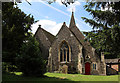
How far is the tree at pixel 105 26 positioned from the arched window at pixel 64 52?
38.8 ft

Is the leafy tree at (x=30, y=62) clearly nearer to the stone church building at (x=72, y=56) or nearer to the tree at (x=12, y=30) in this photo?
the tree at (x=12, y=30)

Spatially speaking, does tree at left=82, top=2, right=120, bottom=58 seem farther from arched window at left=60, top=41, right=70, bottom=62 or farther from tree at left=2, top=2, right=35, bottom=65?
arched window at left=60, top=41, right=70, bottom=62

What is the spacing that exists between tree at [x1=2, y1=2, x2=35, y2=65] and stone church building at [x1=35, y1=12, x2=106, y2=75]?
8512mm

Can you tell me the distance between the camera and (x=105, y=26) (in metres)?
11.0

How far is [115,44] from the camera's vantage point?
10375 mm

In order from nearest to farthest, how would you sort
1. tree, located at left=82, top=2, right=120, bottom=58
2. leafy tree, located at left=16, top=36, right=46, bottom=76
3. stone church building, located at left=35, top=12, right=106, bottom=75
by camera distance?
tree, located at left=82, top=2, right=120, bottom=58 → leafy tree, located at left=16, top=36, right=46, bottom=76 → stone church building, located at left=35, top=12, right=106, bottom=75

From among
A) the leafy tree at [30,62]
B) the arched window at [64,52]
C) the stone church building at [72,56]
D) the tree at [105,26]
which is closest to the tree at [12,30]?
the leafy tree at [30,62]

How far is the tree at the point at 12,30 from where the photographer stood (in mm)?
10102

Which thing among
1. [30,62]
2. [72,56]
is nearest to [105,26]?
[30,62]

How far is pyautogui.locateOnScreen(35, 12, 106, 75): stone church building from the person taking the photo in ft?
68.2

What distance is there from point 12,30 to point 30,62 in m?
3.72

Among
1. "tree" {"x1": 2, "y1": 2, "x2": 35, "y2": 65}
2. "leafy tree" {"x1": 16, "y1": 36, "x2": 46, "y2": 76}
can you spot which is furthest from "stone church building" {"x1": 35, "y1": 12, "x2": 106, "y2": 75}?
"leafy tree" {"x1": 16, "y1": 36, "x2": 46, "y2": 76}

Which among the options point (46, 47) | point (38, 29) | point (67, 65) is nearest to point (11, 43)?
point (67, 65)

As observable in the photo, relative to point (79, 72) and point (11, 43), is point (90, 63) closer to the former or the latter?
point (79, 72)
